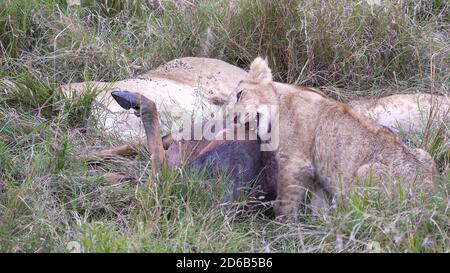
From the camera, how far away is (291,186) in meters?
4.17

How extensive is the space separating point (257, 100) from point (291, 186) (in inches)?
20.8

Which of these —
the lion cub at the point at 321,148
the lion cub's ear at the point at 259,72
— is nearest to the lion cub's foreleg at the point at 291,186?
the lion cub at the point at 321,148

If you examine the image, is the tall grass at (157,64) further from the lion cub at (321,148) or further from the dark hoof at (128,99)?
the dark hoof at (128,99)

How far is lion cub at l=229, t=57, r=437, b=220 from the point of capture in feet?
13.5

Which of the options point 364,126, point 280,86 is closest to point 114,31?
point 280,86

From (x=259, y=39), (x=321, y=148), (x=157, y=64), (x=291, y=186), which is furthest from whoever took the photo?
(x=157, y=64)

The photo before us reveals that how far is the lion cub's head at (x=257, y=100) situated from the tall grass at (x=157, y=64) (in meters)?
0.38

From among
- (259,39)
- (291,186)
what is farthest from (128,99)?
(259,39)

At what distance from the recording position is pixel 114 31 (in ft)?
21.4

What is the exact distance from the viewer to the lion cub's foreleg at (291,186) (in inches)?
164

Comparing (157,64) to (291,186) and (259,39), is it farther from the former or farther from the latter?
(291,186)
